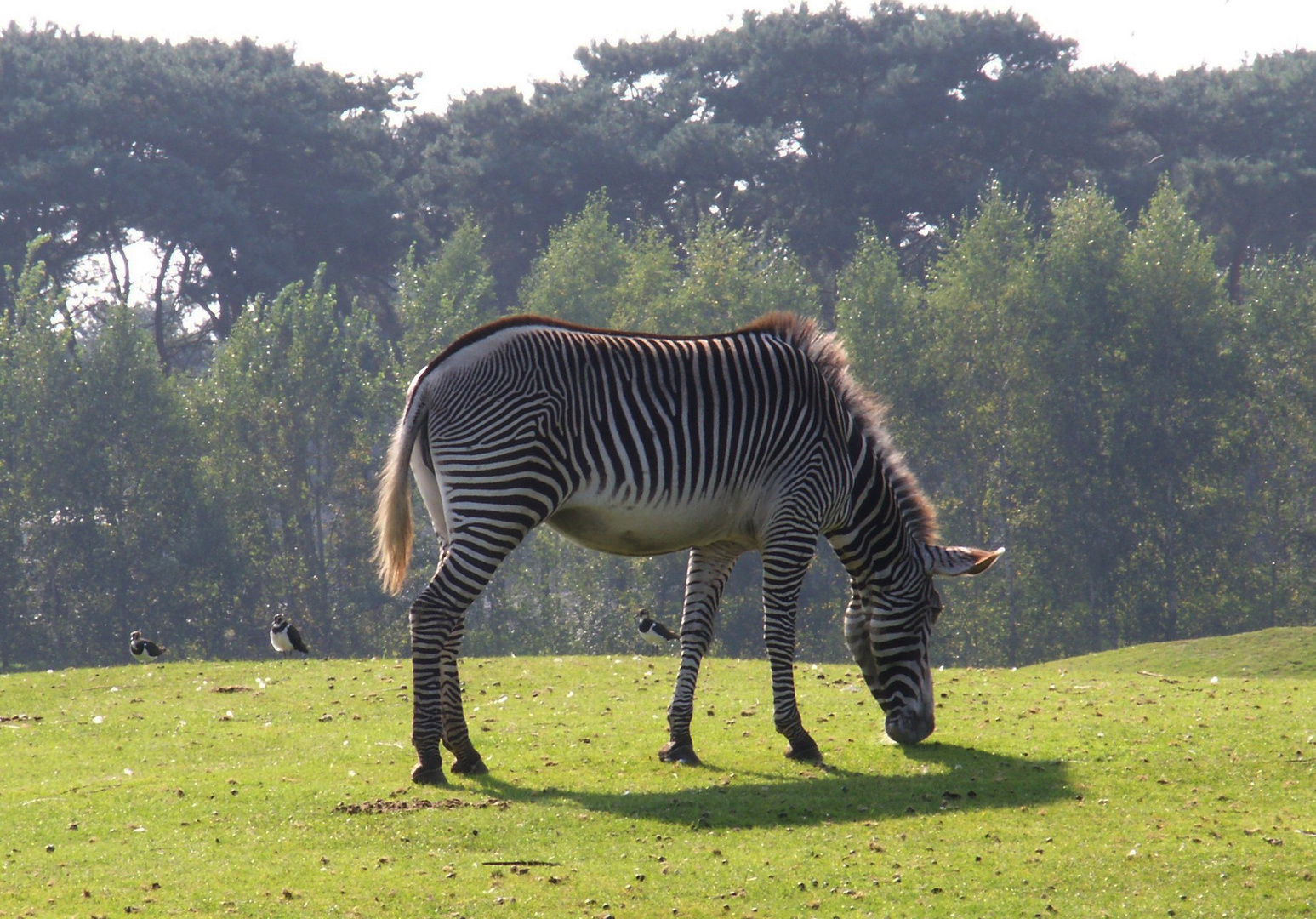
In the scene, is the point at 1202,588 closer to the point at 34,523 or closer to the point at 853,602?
the point at 853,602

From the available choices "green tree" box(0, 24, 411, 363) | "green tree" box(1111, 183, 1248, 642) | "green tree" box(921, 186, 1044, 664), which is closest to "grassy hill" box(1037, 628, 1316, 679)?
"green tree" box(921, 186, 1044, 664)

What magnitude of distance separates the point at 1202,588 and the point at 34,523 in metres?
32.6

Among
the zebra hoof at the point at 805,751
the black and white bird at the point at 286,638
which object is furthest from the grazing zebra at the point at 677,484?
the black and white bird at the point at 286,638

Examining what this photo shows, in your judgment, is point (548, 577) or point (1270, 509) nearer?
point (1270, 509)

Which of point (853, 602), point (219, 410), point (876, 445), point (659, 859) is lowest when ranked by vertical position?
point (659, 859)

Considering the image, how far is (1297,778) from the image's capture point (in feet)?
32.2

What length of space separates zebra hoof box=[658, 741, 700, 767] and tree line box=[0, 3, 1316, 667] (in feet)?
92.3

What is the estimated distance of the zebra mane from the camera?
1135 centimetres

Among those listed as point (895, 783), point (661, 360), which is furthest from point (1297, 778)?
point (661, 360)

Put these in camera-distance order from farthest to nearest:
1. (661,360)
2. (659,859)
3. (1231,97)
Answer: (1231,97)
(661,360)
(659,859)

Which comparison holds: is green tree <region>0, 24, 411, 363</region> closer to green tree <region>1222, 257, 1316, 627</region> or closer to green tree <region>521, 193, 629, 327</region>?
green tree <region>521, 193, 629, 327</region>

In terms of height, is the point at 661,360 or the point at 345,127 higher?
the point at 345,127

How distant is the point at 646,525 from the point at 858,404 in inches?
86.9

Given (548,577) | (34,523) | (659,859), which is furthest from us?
(548,577)
